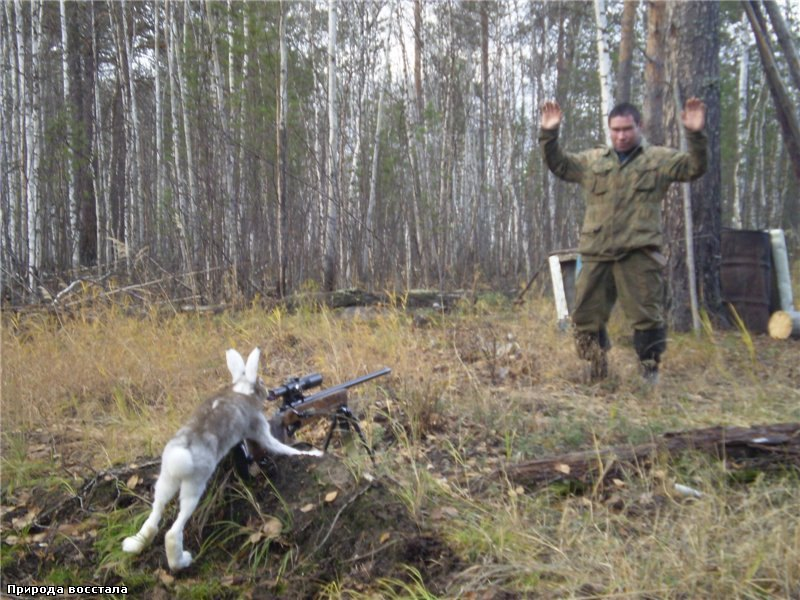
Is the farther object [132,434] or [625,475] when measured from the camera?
[132,434]

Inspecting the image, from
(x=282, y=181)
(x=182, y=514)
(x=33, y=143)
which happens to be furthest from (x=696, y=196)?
(x=33, y=143)

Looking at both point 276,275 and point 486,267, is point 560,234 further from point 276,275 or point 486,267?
point 276,275

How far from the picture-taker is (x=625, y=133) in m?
5.02

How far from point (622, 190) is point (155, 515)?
3.80m

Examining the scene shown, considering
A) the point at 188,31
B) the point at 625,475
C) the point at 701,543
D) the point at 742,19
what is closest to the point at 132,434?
the point at 625,475

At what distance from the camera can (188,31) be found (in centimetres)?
1288

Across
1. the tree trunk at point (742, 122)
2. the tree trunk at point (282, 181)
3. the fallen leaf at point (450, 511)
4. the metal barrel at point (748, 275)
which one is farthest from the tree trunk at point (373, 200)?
the tree trunk at point (742, 122)

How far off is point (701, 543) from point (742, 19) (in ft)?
68.5

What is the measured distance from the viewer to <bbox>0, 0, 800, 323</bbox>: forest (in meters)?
8.25

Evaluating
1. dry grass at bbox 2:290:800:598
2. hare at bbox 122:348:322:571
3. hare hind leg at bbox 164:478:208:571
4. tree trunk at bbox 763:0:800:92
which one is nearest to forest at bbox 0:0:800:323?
tree trunk at bbox 763:0:800:92

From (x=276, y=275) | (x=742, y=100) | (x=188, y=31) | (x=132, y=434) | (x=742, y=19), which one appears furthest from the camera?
(x=742, y=19)

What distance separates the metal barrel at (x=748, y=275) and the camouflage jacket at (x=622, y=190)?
9.31 feet

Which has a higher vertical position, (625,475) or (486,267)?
(486,267)

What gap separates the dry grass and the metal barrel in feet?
1.51
